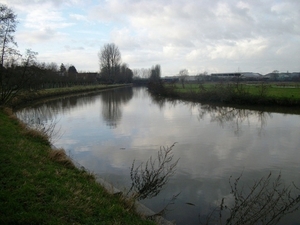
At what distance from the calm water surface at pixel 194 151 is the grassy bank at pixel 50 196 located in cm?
129

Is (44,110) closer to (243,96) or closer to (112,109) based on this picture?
(112,109)

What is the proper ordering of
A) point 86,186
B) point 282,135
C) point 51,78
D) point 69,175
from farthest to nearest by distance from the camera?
point 51,78 < point 282,135 < point 69,175 < point 86,186

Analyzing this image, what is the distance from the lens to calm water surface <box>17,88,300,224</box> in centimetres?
588

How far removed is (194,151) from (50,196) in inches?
244

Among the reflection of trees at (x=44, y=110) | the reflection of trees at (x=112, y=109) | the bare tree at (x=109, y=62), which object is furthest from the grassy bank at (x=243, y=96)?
the bare tree at (x=109, y=62)

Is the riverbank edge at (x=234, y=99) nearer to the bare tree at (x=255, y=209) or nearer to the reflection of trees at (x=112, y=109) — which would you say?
the reflection of trees at (x=112, y=109)

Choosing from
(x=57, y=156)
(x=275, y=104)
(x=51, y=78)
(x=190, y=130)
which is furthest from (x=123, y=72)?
(x=57, y=156)

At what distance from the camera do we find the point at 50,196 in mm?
3986

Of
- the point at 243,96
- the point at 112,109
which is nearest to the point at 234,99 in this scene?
the point at 243,96

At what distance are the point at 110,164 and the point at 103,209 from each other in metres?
4.03

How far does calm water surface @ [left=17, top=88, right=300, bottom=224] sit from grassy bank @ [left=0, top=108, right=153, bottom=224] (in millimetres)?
1289

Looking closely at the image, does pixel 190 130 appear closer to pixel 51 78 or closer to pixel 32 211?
pixel 32 211

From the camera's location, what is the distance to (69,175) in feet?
17.3

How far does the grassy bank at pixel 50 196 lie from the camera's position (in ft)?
11.1
